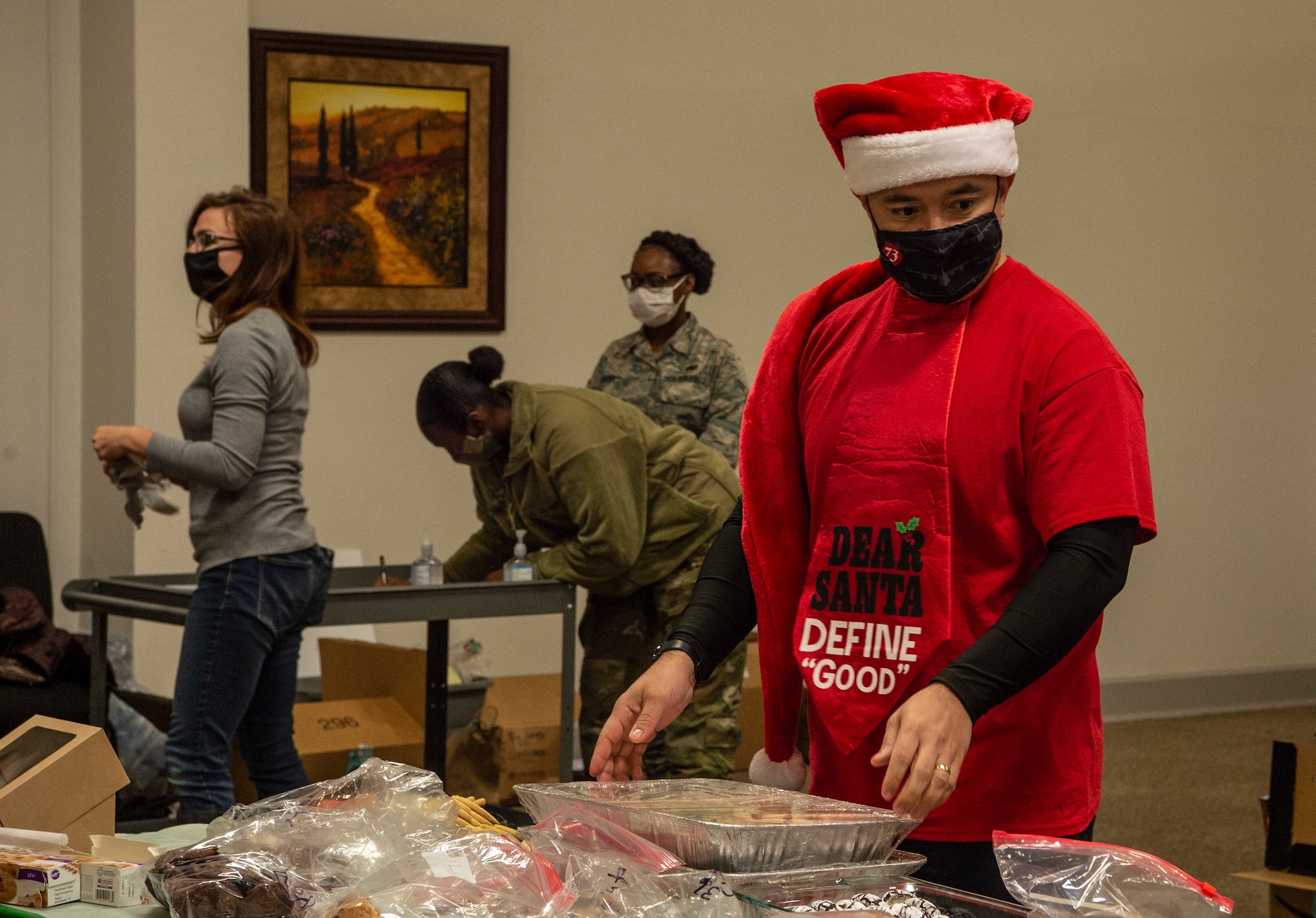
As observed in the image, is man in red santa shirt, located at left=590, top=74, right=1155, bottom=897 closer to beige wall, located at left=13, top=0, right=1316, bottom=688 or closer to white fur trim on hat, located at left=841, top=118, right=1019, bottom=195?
white fur trim on hat, located at left=841, top=118, right=1019, bottom=195

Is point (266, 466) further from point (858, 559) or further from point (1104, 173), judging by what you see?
point (1104, 173)

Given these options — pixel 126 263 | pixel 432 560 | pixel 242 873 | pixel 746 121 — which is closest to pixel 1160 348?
pixel 746 121

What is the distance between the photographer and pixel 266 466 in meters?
2.54

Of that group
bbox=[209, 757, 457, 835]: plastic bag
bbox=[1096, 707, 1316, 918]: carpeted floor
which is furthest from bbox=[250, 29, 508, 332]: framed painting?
bbox=[209, 757, 457, 835]: plastic bag

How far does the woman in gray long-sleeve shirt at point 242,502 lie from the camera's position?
8.02 ft

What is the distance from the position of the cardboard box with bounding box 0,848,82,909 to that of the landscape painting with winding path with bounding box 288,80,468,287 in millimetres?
3404

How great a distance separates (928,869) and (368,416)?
348 centimetres

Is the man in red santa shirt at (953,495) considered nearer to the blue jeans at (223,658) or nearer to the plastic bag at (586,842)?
the plastic bag at (586,842)

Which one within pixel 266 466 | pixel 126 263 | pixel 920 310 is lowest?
pixel 266 466

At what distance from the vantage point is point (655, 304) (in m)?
3.86

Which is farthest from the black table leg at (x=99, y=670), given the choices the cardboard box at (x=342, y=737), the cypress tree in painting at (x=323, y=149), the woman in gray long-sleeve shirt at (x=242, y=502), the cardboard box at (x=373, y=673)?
the cypress tree in painting at (x=323, y=149)

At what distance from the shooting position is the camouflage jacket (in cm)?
378

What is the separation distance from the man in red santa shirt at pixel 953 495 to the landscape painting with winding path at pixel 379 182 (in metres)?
3.28

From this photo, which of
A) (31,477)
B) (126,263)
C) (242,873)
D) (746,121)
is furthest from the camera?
(746,121)
